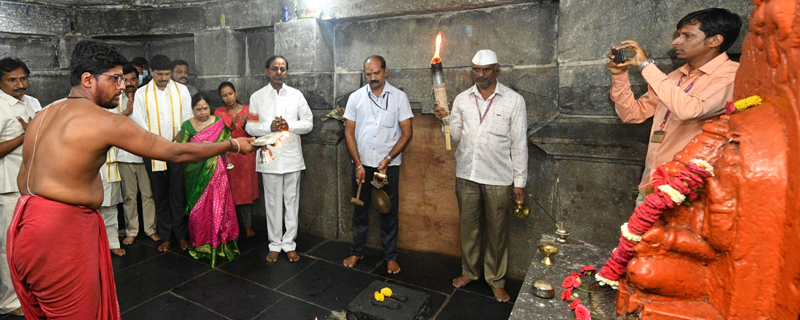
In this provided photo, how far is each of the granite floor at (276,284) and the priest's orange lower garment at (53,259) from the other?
119 cm

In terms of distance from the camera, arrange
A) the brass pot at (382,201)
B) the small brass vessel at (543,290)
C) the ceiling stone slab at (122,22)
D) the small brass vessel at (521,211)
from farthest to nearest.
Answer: the ceiling stone slab at (122,22), the brass pot at (382,201), the small brass vessel at (521,211), the small brass vessel at (543,290)

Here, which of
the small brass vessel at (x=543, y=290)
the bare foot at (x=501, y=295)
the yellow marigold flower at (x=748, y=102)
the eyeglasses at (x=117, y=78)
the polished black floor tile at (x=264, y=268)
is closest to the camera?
the yellow marigold flower at (x=748, y=102)

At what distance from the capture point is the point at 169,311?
3.47 meters

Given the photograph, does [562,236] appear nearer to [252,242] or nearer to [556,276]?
[556,276]

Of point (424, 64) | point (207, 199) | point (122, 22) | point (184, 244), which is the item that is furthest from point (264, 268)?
point (122, 22)

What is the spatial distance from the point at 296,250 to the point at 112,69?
2936mm

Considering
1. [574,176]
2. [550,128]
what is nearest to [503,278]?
[574,176]

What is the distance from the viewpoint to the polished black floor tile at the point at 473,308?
3.41 m

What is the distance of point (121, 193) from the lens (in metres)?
5.16

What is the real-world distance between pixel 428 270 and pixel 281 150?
6.74ft

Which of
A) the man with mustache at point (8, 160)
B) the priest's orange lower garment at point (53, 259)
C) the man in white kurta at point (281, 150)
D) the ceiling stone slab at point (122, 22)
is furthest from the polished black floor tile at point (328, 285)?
the ceiling stone slab at point (122, 22)

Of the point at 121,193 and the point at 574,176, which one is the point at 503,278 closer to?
the point at 574,176

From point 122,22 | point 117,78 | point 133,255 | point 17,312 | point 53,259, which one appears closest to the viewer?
point 53,259

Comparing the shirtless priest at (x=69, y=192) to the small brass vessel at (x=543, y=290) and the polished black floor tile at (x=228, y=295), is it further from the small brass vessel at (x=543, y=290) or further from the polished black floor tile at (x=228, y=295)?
the small brass vessel at (x=543, y=290)
